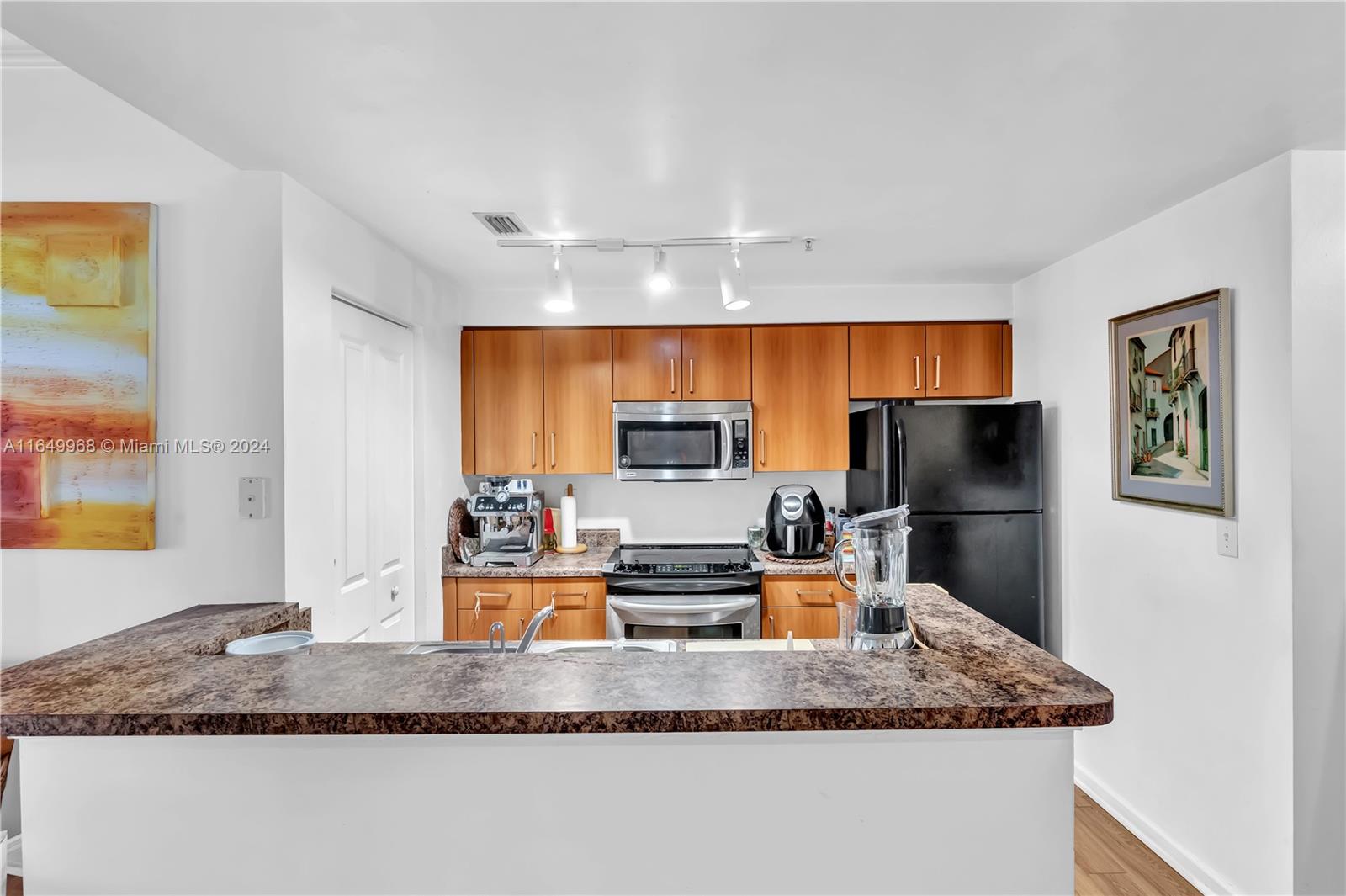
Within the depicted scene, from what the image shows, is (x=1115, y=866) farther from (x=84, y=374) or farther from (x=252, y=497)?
(x=84, y=374)

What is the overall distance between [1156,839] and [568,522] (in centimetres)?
282

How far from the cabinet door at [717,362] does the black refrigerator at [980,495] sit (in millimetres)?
792

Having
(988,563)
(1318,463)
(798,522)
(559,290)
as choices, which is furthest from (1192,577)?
(559,290)

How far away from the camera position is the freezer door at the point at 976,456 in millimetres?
3135

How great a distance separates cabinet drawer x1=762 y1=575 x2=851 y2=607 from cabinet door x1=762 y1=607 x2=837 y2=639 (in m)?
0.02

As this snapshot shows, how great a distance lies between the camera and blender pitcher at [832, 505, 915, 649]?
1.43 meters

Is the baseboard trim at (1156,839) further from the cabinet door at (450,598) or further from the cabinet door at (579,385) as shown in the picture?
the cabinet door at (450,598)

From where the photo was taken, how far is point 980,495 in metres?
3.14

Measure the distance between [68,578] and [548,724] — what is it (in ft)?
5.90

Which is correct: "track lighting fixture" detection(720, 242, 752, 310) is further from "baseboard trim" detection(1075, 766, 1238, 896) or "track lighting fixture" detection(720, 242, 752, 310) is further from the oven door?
"baseboard trim" detection(1075, 766, 1238, 896)

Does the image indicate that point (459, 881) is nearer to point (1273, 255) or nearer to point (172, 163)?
point (172, 163)

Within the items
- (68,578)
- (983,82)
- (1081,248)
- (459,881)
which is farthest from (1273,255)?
(68,578)

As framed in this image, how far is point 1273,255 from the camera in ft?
6.32

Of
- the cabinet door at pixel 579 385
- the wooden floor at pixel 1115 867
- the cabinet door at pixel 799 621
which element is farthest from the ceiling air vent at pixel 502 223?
the wooden floor at pixel 1115 867
